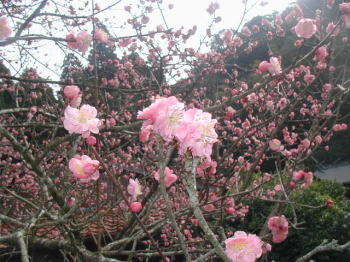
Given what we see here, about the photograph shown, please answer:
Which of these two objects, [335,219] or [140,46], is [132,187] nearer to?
[335,219]

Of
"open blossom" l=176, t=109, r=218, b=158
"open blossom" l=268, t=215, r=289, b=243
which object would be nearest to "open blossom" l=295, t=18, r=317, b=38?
"open blossom" l=268, t=215, r=289, b=243

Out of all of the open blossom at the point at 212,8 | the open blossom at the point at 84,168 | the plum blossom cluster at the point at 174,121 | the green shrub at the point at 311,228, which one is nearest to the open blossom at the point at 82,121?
the open blossom at the point at 84,168

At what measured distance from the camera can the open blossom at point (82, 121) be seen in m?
1.30

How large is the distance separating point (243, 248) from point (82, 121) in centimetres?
80

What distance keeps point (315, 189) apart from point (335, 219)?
5.43 ft

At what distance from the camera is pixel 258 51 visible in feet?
44.6

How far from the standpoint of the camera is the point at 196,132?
3.67 ft

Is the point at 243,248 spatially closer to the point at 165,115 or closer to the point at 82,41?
the point at 165,115

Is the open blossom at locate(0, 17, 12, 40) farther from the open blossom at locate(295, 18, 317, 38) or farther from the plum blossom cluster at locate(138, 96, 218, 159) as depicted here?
the open blossom at locate(295, 18, 317, 38)

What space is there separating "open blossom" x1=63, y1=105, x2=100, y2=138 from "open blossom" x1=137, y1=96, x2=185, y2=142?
1.01ft

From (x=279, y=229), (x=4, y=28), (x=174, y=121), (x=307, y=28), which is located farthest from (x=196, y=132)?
(x=4, y=28)

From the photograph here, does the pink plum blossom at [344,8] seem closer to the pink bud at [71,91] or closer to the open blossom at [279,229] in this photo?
the open blossom at [279,229]

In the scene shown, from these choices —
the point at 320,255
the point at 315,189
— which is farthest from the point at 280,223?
the point at 315,189

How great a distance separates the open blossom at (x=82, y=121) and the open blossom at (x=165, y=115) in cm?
31
